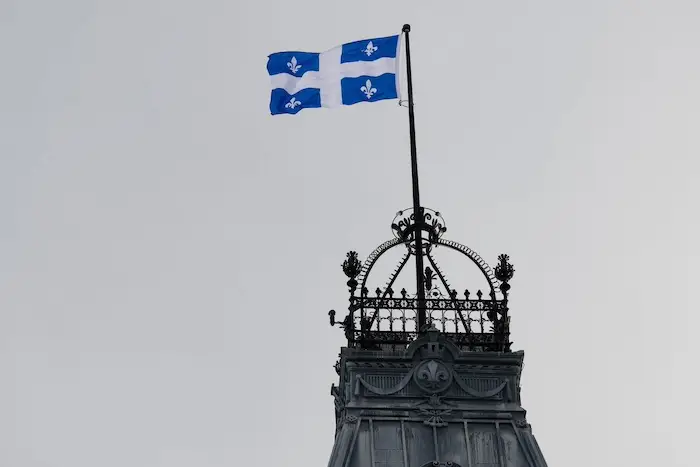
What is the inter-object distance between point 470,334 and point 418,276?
10.0 ft

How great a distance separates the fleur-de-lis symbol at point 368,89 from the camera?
6356cm

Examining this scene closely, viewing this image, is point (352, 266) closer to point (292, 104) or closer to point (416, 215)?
point (416, 215)

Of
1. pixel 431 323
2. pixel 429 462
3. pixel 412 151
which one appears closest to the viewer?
pixel 429 462

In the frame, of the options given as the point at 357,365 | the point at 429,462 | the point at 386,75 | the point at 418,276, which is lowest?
the point at 429,462

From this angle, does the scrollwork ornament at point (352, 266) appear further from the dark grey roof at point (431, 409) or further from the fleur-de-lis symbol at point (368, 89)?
the fleur-de-lis symbol at point (368, 89)

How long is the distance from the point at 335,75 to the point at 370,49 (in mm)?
1682

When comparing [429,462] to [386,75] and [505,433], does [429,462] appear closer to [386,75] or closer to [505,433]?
[505,433]

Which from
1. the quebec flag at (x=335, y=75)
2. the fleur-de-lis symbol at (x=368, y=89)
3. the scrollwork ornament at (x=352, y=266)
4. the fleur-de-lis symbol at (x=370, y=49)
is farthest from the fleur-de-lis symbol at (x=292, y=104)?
the scrollwork ornament at (x=352, y=266)

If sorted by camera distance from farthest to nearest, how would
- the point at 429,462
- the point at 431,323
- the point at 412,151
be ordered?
1. the point at 412,151
2. the point at 431,323
3. the point at 429,462

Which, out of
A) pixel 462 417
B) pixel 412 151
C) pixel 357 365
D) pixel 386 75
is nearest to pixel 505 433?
pixel 462 417

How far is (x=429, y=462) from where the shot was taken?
170 feet

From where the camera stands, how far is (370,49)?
64250 mm

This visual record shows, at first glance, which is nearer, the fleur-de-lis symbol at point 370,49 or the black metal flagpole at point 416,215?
the black metal flagpole at point 416,215

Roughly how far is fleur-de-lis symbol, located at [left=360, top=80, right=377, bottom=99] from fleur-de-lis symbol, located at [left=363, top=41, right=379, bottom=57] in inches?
46.2
